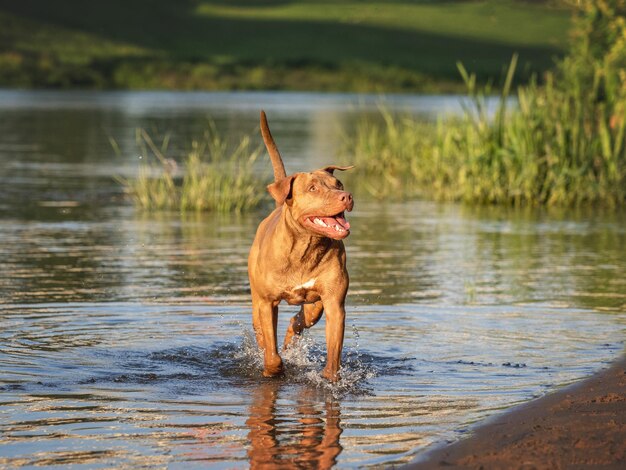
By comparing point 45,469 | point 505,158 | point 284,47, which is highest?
point 284,47

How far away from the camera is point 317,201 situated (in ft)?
27.6

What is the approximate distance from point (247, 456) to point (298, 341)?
3.04 meters

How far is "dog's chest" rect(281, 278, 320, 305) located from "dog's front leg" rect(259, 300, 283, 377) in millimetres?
138

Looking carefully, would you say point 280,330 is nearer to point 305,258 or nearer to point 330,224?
point 305,258

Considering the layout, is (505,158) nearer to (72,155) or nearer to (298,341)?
(298,341)

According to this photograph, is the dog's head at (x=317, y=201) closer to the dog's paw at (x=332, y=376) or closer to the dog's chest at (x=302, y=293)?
the dog's chest at (x=302, y=293)

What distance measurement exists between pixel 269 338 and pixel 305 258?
630 mm

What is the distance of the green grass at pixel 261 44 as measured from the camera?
316ft

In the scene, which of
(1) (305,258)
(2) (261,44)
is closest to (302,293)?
(1) (305,258)

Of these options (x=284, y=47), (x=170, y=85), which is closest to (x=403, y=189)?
(x=170, y=85)

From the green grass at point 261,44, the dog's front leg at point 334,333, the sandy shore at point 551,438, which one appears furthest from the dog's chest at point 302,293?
the green grass at point 261,44

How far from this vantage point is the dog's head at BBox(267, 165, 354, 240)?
833 centimetres

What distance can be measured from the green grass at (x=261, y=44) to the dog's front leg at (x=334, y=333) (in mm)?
78784

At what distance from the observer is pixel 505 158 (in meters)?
20.1
